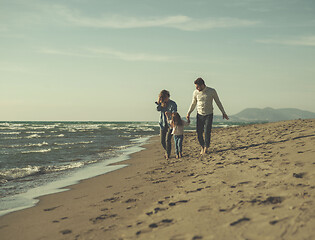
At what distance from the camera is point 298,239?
6.85ft

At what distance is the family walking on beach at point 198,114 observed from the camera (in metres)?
7.18

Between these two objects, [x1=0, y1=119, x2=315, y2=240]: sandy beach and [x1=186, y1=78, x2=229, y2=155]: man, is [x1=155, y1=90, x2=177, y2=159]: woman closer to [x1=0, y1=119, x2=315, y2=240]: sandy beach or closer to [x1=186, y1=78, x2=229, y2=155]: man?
[x1=186, y1=78, x2=229, y2=155]: man

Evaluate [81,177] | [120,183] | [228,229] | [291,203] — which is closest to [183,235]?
[228,229]

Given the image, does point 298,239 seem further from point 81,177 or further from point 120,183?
point 81,177

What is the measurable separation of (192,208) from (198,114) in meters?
4.59

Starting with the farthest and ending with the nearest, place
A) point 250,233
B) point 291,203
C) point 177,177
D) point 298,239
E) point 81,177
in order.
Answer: point 81,177 → point 177,177 → point 291,203 → point 250,233 → point 298,239

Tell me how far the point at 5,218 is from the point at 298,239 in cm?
368

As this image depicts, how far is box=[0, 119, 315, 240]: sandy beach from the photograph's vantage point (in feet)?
Result: 8.04

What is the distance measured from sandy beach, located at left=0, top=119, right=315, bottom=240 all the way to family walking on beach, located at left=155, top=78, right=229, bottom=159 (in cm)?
232

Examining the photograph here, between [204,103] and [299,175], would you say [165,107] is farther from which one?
[299,175]

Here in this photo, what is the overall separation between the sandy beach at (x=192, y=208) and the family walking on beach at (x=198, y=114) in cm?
232

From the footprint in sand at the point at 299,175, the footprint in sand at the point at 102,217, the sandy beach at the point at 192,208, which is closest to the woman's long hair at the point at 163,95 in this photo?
A: the sandy beach at the point at 192,208

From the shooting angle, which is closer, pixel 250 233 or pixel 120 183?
pixel 250 233

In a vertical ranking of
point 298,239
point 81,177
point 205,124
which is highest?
point 205,124
